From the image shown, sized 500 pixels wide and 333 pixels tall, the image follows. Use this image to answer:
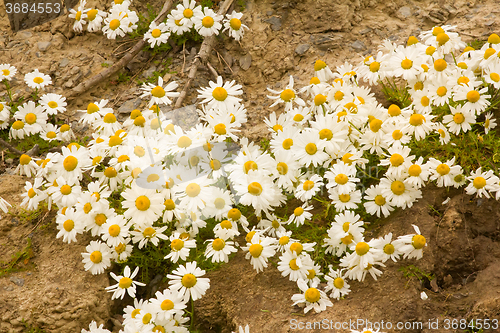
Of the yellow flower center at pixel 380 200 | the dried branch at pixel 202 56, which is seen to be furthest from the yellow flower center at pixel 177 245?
the dried branch at pixel 202 56

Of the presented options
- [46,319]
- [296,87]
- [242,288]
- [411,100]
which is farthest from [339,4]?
[46,319]

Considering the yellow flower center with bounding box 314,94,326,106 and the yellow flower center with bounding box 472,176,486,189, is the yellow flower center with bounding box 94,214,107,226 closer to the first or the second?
the yellow flower center with bounding box 314,94,326,106

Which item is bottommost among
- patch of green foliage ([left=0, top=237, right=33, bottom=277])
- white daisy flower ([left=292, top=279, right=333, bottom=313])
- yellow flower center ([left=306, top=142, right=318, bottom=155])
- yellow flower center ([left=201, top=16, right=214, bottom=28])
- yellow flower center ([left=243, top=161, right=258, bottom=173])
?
patch of green foliage ([left=0, top=237, right=33, bottom=277])

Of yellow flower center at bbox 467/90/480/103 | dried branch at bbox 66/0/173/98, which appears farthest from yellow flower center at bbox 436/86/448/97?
dried branch at bbox 66/0/173/98

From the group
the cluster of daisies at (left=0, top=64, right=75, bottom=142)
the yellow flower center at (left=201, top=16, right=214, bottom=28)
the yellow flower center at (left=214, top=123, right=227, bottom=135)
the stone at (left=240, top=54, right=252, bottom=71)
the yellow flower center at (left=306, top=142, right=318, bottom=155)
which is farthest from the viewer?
the stone at (left=240, top=54, right=252, bottom=71)

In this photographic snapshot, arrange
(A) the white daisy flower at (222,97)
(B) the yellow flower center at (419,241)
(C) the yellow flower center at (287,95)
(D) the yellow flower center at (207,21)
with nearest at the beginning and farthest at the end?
1. (B) the yellow flower center at (419,241)
2. (A) the white daisy flower at (222,97)
3. (C) the yellow flower center at (287,95)
4. (D) the yellow flower center at (207,21)

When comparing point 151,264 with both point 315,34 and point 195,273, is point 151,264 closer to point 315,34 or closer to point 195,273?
point 195,273

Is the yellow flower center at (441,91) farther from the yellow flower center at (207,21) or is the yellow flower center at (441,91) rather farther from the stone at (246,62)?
the yellow flower center at (207,21)

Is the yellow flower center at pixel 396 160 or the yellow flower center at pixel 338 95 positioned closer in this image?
the yellow flower center at pixel 396 160
